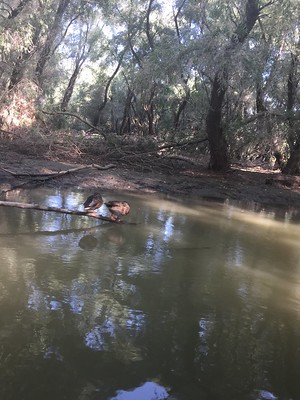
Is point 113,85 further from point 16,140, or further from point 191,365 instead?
point 191,365

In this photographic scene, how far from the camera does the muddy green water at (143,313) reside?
3506mm

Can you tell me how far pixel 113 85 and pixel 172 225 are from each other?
33139 millimetres

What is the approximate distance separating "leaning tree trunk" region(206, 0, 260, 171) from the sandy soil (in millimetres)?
666

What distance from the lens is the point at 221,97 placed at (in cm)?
1586

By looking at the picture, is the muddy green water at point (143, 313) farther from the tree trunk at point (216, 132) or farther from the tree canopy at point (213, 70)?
the tree trunk at point (216, 132)

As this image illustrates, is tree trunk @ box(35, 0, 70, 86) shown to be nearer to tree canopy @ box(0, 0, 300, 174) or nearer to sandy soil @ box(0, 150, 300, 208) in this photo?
tree canopy @ box(0, 0, 300, 174)

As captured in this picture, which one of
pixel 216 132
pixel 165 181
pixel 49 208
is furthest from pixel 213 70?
pixel 49 208

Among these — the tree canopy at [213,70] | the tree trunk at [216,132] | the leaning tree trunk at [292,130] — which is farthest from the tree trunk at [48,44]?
the leaning tree trunk at [292,130]

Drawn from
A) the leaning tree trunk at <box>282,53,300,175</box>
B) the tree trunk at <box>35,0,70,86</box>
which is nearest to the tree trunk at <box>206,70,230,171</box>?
the leaning tree trunk at <box>282,53,300,175</box>

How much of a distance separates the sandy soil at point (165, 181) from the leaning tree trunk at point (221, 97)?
26.2 inches

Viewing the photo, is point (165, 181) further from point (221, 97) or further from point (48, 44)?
point (48, 44)

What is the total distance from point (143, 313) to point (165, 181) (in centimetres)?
1084

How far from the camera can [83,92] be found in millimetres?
44438

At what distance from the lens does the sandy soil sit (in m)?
13.4
